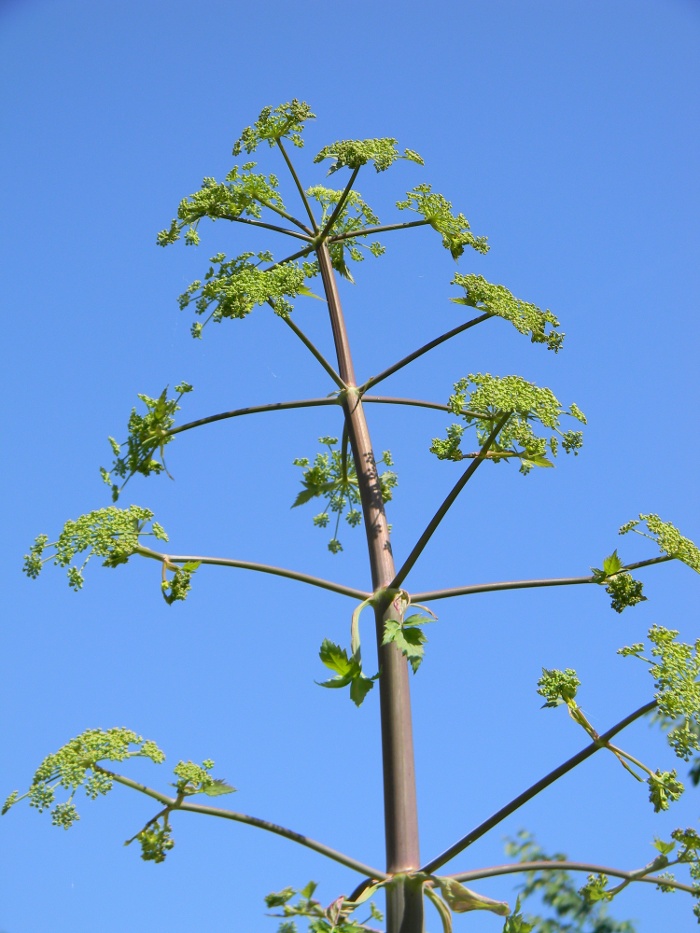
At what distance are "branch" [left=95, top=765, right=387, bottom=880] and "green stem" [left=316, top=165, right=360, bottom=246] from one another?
7.81ft

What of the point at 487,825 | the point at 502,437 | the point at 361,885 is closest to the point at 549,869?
the point at 487,825

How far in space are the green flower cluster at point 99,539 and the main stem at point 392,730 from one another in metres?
0.81

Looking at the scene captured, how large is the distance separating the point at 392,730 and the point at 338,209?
212 centimetres

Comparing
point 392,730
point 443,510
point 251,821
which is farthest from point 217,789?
point 443,510

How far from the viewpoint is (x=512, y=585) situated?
362 centimetres

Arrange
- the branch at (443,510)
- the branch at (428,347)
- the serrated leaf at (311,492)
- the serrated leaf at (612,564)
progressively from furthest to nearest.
→ the serrated leaf at (311,492), the branch at (428,347), the serrated leaf at (612,564), the branch at (443,510)

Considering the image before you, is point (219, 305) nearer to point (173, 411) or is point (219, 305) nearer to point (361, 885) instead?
point (173, 411)

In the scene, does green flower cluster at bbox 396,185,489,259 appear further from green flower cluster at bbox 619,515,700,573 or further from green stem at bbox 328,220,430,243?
green flower cluster at bbox 619,515,700,573

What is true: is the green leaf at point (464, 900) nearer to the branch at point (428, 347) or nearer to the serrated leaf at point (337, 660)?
the serrated leaf at point (337, 660)

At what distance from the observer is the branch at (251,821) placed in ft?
10.5

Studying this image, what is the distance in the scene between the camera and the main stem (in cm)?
322

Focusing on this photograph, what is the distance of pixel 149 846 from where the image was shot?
3395 mm

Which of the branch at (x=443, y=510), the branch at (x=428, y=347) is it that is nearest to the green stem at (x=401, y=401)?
the branch at (x=428, y=347)

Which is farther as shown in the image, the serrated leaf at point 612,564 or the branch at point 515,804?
the serrated leaf at point 612,564
